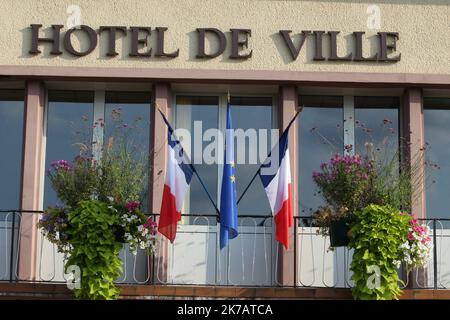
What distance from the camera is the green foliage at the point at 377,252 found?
12648mm

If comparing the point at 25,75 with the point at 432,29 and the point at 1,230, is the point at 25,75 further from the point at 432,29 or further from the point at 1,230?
the point at 432,29

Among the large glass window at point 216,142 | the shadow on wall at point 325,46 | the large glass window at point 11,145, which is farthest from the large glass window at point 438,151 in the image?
the large glass window at point 11,145

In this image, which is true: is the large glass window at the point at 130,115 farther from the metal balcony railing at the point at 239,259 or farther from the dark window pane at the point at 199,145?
the metal balcony railing at the point at 239,259

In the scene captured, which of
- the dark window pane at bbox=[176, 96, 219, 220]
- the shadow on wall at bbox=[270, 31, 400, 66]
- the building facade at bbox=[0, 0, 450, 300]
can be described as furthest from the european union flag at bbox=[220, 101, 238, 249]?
the shadow on wall at bbox=[270, 31, 400, 66]

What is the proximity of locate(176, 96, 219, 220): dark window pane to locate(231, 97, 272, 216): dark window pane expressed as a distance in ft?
1.13

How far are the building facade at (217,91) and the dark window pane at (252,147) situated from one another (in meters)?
0.02

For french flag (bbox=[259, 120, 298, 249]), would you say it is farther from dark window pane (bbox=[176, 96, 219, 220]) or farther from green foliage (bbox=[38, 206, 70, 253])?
green foliage (bbox=[38, 206, 70, 253])

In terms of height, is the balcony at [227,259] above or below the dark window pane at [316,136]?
below

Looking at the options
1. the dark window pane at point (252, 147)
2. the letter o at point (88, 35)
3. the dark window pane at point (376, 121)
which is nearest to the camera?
the letter o at point (88, 35)

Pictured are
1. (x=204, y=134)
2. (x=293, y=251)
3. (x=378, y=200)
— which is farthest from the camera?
(x=204, y=134)

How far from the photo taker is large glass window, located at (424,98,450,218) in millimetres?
15188

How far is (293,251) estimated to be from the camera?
1433cm

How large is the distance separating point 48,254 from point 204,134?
2.85m

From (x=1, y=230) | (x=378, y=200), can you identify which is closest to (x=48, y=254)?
(x=1, y=230)
